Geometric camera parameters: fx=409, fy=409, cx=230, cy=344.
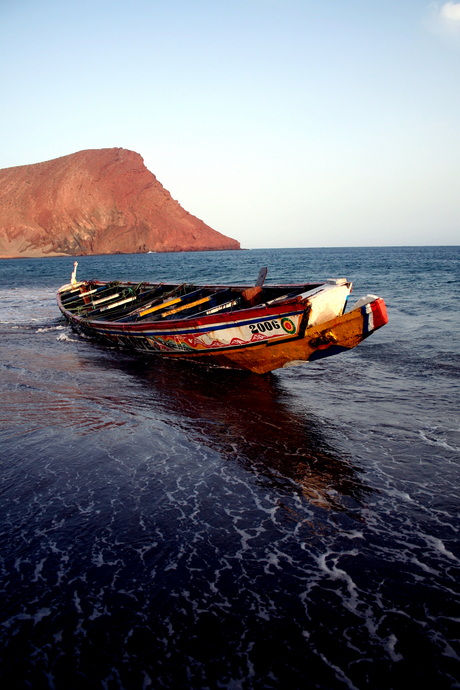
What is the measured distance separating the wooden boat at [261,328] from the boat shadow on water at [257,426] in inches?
23.3

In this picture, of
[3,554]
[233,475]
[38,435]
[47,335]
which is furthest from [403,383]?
[47,335]

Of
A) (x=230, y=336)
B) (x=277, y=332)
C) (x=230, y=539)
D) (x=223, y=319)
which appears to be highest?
(x=223, y=319)

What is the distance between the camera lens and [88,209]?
13500 centimetres

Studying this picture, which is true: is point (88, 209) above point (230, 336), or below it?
above

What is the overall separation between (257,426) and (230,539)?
286 cm

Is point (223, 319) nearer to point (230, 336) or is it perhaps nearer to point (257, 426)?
point (230, 336)

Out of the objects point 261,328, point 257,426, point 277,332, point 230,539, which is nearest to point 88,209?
point 261,328

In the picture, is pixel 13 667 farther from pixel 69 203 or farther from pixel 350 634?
pixel 69 203

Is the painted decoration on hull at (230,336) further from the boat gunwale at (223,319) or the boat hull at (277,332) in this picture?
the boat gunwale at (223,319)

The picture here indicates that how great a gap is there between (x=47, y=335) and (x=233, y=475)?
476 inches

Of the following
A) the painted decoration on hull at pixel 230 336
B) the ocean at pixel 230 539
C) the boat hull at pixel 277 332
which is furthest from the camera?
the painted decoration on hull at pixel 230 336

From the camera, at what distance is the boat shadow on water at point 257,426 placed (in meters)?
5.16

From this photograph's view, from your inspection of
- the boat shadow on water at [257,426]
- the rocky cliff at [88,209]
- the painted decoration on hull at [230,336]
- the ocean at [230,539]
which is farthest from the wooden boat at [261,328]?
the rocky cliff at [88,209]

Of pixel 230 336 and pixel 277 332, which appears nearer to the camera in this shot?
pixel 277 332
